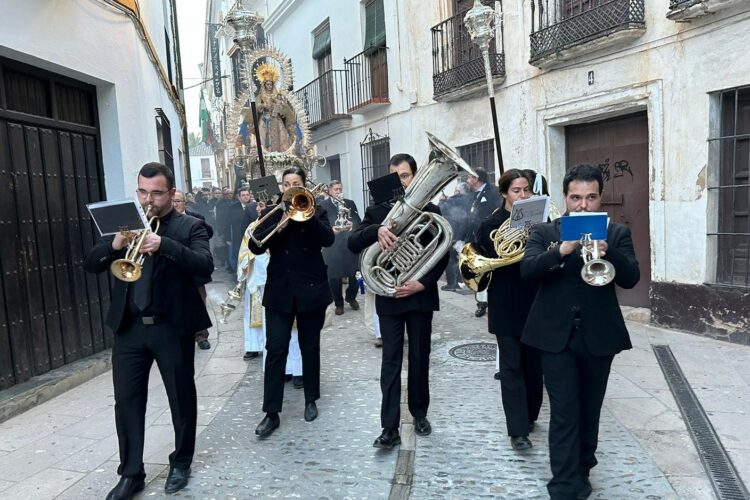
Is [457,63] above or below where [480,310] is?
above

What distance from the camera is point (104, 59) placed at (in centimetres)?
622

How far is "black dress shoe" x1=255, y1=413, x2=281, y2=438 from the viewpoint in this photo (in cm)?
409

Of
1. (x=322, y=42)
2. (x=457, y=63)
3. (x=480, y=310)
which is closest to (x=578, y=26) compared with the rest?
(x=457, y=63)

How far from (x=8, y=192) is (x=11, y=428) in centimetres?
196

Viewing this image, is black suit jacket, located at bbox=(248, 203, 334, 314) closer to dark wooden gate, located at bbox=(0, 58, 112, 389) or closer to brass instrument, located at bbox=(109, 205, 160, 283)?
brass instrument, located at bbox=(109, 205, 160, 283)

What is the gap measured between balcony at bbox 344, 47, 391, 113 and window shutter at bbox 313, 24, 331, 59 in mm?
1776

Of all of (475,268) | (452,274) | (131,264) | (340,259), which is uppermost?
(131,264)

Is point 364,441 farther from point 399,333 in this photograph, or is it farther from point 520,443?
point 520,443

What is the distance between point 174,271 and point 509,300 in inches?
81.7

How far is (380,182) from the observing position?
3.96 metres

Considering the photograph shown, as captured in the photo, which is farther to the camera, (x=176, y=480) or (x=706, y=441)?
(x=706, y=441)

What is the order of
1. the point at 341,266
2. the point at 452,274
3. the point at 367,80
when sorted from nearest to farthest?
the point at 341,266
the point at 452,274
the point at 367,80

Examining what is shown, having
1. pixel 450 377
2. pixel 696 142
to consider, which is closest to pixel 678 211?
pixel 696 142

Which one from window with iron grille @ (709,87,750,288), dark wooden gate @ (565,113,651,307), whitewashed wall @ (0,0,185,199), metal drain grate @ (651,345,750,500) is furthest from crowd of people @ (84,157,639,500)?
dark wooden gate @ (565,113,651,307)
